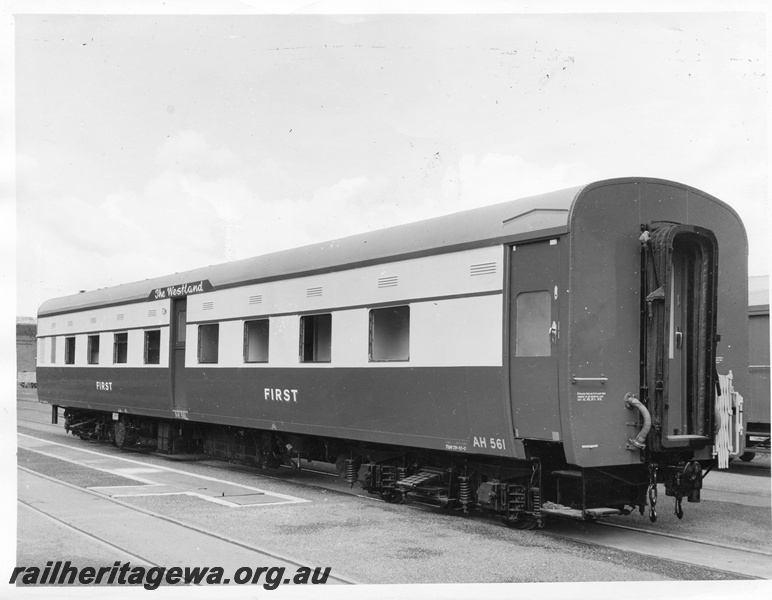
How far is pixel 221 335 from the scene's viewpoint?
48.6 feet

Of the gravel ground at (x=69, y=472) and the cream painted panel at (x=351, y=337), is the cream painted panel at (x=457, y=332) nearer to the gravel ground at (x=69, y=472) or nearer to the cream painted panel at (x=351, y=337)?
the cream painted panel at (x=351, y=337)

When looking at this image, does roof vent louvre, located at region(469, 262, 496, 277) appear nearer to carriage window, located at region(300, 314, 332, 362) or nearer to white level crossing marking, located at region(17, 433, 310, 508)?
carriage window, located at region(300, 314, 332, 362)

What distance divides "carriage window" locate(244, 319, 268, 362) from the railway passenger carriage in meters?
0.43

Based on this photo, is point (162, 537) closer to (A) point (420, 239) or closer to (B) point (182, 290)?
(A) point (420, 239)

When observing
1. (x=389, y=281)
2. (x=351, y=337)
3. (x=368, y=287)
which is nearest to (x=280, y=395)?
(x=351, y=337)

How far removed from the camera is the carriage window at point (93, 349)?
20016mm

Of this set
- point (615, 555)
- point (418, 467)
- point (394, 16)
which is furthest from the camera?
point (418, 467)

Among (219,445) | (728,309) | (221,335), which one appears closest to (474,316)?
(728,309)

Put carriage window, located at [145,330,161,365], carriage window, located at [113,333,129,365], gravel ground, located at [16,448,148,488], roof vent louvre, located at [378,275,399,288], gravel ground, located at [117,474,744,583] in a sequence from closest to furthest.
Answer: gravel ground, located at [117,474,744,583] < roof vent louvre, located at [378,275,399,288] < gravel ground, located at [16,448,148,488] < carriage window, located at [145,330,161,365] < carriage window, located at [113,333,129,365]

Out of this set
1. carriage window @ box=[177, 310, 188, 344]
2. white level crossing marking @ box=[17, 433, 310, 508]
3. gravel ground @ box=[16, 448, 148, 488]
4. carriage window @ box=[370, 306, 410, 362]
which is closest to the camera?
carriage window @ box=[370, 306, 410, 362]

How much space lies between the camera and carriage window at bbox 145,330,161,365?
56.2ft

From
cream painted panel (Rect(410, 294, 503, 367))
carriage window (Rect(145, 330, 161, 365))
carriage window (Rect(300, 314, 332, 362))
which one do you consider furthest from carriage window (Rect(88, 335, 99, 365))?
cream painted panel (Rect(410, 294, 503, 367))

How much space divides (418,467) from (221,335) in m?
5.24

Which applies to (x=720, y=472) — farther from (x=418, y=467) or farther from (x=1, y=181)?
(x=1, y=181)
